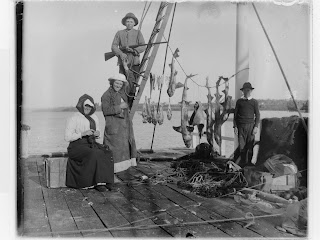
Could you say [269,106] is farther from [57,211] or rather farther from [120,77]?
[57,211]

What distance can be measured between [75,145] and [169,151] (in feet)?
2.41

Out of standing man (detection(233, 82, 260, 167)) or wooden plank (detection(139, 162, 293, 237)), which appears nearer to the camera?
wooden plank (detection(139, 162, 293, 237))

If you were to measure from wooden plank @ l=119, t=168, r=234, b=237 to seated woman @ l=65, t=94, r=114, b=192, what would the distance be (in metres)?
0.18

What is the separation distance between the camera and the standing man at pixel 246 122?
3705 millimetres

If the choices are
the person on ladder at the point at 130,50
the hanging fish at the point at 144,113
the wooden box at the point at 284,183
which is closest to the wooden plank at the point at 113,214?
the hanging fish at the point at 144,113

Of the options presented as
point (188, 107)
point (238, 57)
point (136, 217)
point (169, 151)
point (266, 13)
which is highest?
point (266, 13)

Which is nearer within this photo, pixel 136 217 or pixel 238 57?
pixel 136 217

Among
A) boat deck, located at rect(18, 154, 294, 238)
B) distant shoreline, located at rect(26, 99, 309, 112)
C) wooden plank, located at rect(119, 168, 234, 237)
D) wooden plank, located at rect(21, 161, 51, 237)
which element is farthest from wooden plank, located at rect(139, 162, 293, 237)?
wooden plank, located at rect(21, 161, 51, 237)

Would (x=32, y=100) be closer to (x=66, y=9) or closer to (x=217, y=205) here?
(x=66, y=9)

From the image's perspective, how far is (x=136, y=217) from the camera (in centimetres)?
344

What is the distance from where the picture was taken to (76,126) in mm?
3615

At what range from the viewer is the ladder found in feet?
11.9

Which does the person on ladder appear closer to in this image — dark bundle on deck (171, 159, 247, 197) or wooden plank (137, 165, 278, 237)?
dark bundle on deck (171, 159, 247, 197)

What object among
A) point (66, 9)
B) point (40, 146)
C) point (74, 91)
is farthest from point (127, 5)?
point (40, 146)
